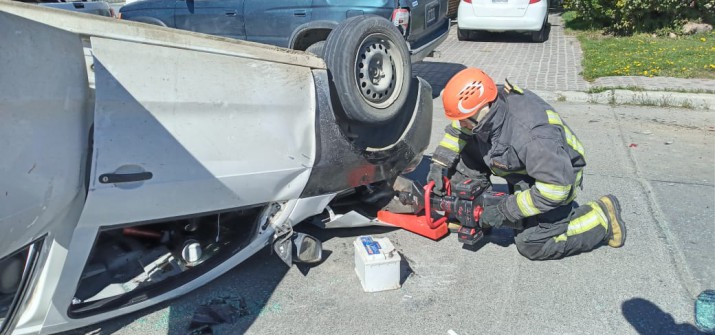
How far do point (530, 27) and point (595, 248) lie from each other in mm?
8683

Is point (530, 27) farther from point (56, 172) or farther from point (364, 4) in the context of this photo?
point (56, 172)

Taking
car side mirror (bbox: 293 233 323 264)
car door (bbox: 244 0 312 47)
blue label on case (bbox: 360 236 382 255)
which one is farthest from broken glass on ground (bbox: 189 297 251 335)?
car door (bbox: 244 0 312 47)

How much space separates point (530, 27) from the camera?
38.2 feet

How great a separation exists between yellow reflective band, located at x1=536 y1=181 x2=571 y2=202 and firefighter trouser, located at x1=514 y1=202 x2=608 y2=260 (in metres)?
0.35

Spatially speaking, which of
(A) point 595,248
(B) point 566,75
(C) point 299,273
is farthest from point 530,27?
(C) point 299,273

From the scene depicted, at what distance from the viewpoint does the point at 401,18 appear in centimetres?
689

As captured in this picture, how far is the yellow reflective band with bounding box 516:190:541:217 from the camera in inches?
131

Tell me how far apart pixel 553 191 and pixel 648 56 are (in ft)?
24.0

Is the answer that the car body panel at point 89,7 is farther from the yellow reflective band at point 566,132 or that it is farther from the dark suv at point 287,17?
the yellow reflective band at point 566,132

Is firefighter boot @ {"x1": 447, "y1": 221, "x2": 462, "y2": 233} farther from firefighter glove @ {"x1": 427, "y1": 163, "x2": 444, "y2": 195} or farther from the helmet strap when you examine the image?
the helmet strap

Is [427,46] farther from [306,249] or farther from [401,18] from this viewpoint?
[306,249]

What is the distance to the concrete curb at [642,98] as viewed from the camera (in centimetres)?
707

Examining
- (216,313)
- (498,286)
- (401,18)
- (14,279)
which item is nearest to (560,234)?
(498,286)

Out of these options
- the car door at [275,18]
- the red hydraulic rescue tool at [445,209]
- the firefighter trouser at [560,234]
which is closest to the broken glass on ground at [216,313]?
the red hydraulic rescue tool at [445,209]
